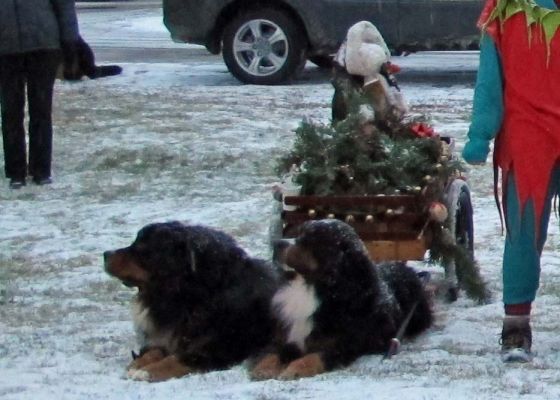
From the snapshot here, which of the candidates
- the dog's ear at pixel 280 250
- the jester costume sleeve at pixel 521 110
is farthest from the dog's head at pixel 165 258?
the jester costume sleeve at pixel 521 110

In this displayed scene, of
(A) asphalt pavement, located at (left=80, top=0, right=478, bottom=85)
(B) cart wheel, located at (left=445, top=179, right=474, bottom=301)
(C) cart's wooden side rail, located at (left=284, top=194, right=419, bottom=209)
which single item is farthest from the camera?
(A) asphalt pavement, located at (left=80, top=0, right=478, bottom=85)

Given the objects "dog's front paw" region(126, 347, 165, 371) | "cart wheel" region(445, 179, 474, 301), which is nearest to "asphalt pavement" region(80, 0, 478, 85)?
"cart wheel" region(445, 179, 474, 301)

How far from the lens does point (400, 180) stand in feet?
20.3

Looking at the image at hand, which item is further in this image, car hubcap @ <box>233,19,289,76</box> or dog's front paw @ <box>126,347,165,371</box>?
car hubcap @ <box>233,19,289,76</box>

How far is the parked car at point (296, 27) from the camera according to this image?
13539 mm

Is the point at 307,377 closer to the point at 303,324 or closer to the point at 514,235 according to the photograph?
the point at 303,324

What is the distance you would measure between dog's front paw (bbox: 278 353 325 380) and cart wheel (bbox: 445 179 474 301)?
1.30 metres

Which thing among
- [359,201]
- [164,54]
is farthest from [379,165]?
[164,54]

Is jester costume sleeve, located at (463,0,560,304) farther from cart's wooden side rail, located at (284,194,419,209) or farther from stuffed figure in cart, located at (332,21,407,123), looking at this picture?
stuffed figure in cart, located at (332,21,407,123)

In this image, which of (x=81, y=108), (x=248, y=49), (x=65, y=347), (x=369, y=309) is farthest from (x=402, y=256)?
(x=248, y=49)

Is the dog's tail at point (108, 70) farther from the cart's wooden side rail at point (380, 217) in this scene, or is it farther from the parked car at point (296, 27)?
the cart's wooden side rail at point (380, 217)

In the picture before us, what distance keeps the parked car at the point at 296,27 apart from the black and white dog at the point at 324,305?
8323 mm

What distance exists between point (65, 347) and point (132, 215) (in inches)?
115

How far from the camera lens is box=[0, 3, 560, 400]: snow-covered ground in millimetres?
5184
